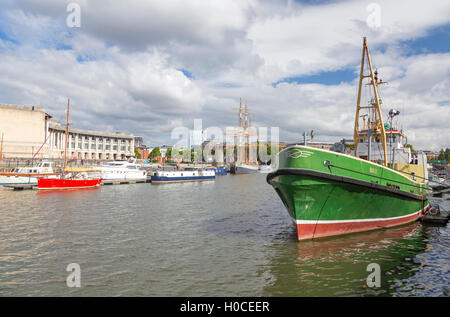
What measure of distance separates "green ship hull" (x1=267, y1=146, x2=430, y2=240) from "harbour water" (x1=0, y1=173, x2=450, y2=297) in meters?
0.75

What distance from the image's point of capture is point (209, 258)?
36.3 ft

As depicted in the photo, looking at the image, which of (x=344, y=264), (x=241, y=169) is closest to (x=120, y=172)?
(x=344, y=264)

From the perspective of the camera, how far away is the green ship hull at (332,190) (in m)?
12.0

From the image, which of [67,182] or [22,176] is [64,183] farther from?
[22,176]

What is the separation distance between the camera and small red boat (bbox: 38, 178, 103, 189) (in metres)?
34.9

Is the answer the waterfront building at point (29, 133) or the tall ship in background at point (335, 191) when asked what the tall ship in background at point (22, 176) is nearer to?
the waterfront building at point (29, 133)

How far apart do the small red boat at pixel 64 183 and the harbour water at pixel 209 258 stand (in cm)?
1882

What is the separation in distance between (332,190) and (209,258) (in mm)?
5947

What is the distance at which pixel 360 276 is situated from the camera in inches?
367

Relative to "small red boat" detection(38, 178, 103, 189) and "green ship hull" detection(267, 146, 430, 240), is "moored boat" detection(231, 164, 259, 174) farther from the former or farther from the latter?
"green ship hull" detection(267, 146, 430, 240)

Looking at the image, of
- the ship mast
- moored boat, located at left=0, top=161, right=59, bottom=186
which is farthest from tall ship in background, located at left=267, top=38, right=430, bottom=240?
moored boat, located at left=0, top=161, right=59, bottom=186

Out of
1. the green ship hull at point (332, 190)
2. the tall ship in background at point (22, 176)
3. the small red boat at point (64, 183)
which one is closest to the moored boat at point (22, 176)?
the tall ship in background at point (22, 176)
